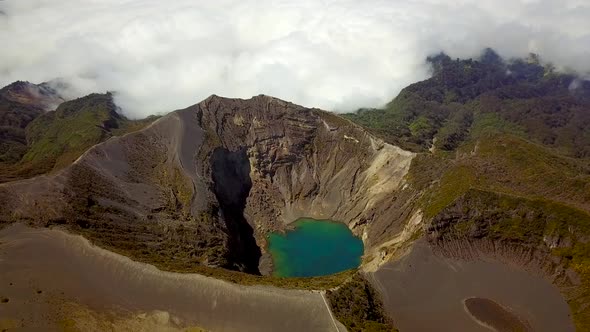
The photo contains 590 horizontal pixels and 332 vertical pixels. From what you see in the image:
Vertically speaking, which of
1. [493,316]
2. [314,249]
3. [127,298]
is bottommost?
[314,249]

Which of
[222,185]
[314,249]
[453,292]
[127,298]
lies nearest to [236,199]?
[222,185]

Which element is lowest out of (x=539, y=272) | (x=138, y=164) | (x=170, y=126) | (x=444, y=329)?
(x=444, y=329)

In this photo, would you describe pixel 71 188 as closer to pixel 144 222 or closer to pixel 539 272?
pixel 144 222

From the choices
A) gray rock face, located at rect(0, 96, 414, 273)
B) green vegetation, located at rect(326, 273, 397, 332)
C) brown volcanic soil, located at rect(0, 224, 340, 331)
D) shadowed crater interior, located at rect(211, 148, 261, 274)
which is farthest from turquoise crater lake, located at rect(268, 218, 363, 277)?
brown volcanic soil, located at rect(0, 224, 340, 331)

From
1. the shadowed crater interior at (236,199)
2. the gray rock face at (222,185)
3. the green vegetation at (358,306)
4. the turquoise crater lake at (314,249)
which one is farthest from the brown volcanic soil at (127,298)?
the turquoise crater lake at (314,249)

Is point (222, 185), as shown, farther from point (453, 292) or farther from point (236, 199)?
point (453, 292)

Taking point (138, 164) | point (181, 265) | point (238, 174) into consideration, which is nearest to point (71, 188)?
point (138, 164)

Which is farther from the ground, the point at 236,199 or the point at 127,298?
the point at 236,199
